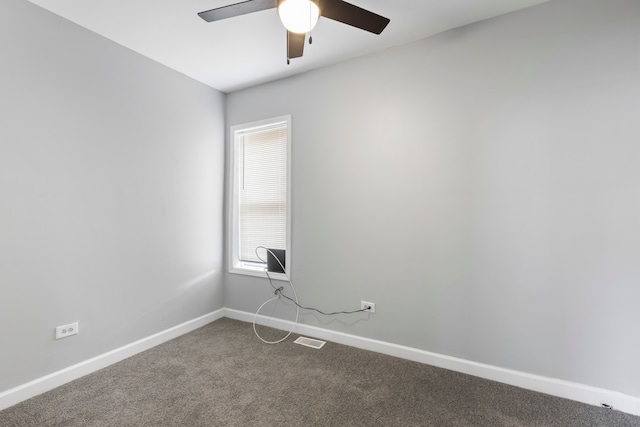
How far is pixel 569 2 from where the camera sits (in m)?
1.94

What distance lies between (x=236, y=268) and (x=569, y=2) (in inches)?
146

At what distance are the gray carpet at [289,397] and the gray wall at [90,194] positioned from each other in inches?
15.5

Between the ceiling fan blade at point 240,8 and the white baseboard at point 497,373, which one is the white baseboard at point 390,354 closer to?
the white baseboard at point 497,373

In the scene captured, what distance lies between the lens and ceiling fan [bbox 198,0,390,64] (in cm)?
149

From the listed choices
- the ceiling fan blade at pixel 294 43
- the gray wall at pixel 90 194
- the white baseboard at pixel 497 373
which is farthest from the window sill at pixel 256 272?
the ceiling fan blade at pixel 294 43

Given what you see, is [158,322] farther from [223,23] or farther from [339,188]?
[223,23]

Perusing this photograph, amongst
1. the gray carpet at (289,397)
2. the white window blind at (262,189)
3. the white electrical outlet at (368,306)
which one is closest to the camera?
the gray carpet at (289,397)

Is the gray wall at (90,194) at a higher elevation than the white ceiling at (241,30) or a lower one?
lower

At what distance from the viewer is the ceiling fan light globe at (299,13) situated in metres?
1.47

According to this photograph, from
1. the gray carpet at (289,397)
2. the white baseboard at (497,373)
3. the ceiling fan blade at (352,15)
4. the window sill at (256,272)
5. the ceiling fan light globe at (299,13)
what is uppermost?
the ceiling fan blade at (352,15)

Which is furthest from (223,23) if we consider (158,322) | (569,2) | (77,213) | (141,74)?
(158,322)

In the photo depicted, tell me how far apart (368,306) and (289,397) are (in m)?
1.03

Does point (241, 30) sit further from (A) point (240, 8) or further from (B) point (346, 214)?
(B) point (346, 214)

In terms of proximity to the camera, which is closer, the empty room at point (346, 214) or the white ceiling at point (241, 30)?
the empty room at point (346, 214)
